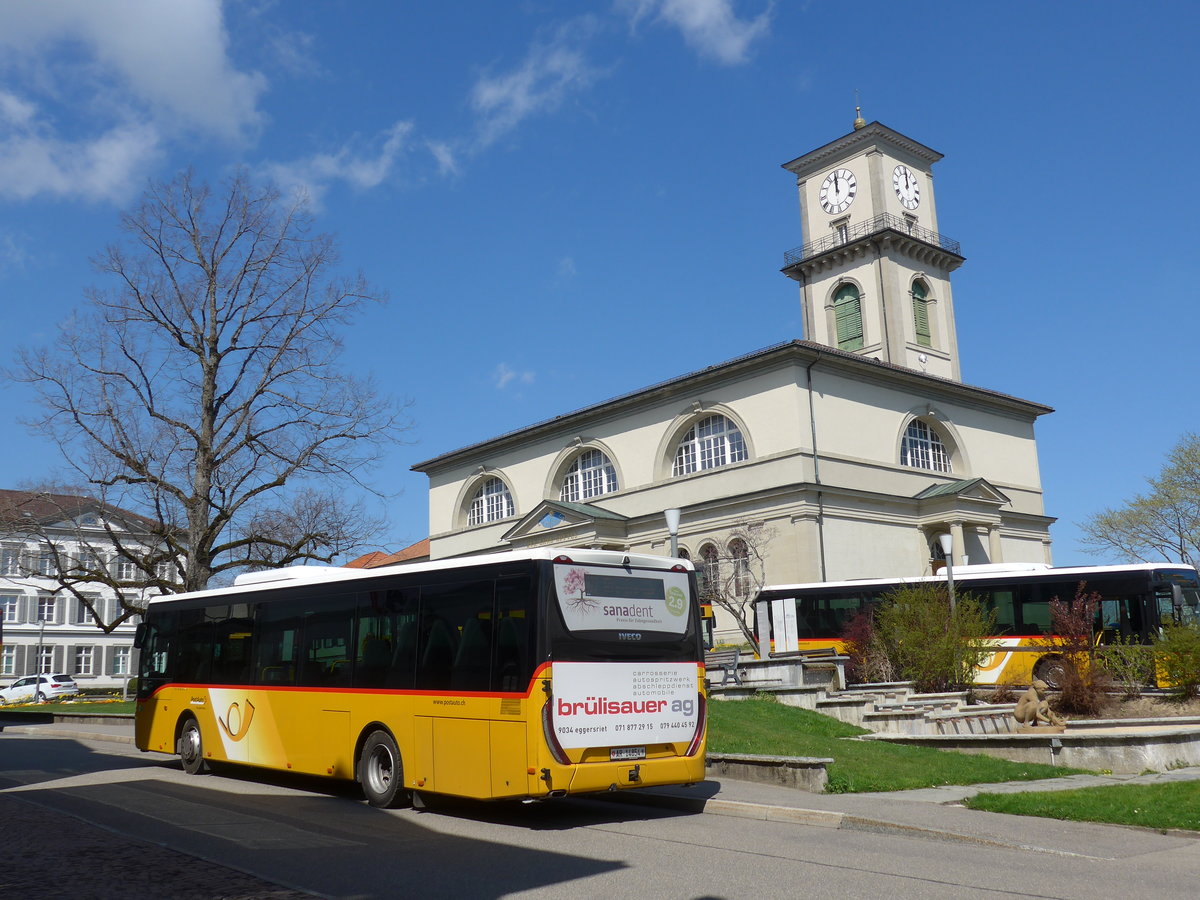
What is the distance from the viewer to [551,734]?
10680mm

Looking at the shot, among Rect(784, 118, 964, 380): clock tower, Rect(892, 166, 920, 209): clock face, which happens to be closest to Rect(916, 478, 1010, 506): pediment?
Rect(784, 118, 964, 380): clock tower

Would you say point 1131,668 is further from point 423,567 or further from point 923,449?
point 923,449

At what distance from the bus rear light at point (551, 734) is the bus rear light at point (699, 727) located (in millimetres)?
1884

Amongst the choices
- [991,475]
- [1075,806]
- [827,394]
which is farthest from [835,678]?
[991,475]

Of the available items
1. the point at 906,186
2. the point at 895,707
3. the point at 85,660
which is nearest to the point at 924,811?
the point at 895,707

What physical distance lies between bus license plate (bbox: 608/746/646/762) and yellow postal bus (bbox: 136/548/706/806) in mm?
14

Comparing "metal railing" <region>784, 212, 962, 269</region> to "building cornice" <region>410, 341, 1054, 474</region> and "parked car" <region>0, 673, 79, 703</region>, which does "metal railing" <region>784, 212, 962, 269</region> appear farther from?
"parked car" <region>0, 673, 79, 703</region>

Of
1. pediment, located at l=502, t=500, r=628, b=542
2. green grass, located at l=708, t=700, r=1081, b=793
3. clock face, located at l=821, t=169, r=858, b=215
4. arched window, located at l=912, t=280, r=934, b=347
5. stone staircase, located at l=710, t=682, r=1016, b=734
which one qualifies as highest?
clock face, located at l=821, t=169, r=858, b=215

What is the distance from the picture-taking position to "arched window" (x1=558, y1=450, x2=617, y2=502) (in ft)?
174

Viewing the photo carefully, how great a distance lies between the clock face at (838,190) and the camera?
2311 inches

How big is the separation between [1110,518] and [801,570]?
21221 mm

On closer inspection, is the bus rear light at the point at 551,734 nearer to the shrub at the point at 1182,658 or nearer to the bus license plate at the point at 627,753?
the bus license plate at the point at 627,753

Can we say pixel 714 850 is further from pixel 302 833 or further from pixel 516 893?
pixel 302 833

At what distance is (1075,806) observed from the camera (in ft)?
36.7
